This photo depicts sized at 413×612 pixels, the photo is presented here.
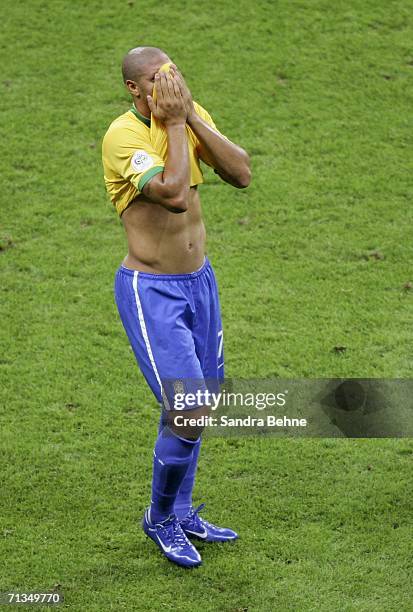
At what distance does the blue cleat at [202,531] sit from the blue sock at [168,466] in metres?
0.25

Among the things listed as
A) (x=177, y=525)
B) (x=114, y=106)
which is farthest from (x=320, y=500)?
(x=114, y=106)

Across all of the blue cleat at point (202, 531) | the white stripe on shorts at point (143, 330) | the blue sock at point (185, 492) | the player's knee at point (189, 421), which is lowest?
the blue cleat at point (202, 531)

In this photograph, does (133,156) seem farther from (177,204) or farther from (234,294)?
(234,294)

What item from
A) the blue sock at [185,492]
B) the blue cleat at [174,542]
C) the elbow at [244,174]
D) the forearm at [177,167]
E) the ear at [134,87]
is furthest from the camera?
the blue sock at [185,492]

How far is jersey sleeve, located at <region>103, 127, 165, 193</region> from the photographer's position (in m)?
5.78

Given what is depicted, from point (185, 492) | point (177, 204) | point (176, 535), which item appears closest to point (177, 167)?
point (177, 204)

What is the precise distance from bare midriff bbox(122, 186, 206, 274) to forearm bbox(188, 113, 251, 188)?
Answer: 0.21 meters

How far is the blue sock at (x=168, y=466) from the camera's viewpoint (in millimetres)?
6148

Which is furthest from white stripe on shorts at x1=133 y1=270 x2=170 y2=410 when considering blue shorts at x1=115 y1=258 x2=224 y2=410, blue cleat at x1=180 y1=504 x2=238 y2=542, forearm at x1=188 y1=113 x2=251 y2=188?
blue cleat at x1=180 y1=504 x2=238 y2=542

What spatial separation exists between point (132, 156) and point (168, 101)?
331 mm

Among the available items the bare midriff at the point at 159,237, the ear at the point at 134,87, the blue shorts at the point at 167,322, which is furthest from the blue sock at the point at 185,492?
the ear at the point at 134,87

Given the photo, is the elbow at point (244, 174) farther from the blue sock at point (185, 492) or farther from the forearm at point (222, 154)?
the blue sock at point (185, 492)

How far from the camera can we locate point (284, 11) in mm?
12031

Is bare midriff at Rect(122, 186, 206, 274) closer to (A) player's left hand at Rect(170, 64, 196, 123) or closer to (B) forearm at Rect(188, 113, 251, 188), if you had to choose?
(B) forearm at Rect(188, 113, 251, 188)
